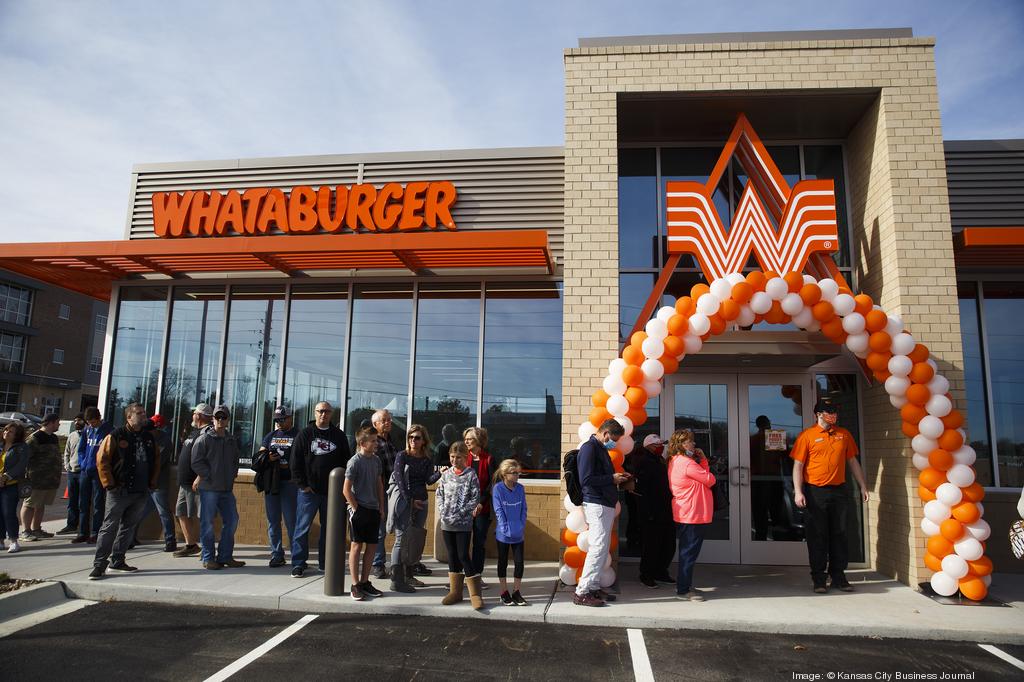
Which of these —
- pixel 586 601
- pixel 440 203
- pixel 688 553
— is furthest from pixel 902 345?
pixel 440 203

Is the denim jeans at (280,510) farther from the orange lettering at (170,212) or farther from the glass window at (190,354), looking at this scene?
the orange lettering at (170,212)

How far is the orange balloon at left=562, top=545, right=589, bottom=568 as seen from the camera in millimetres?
6637

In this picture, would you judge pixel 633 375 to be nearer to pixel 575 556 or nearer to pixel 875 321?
pixel 575 556

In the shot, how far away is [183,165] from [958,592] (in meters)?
11.6

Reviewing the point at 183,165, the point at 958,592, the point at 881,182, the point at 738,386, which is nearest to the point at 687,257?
the point at 738,386

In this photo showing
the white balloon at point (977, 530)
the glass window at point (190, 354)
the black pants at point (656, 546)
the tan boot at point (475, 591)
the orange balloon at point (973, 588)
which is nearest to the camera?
the tan boot at point (475, 591)

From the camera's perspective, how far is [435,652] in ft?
16.4

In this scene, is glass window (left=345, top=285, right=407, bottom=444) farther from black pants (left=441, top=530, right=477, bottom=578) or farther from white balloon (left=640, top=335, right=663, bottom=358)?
white balloon (left=640, top=335, right=663, bottom=358)

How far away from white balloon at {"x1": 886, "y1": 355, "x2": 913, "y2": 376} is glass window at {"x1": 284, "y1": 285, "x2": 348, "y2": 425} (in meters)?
7.05

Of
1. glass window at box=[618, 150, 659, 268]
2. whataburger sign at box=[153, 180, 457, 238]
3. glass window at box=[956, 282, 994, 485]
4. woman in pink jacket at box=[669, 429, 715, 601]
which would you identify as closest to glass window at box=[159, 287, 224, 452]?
whataburger sign at box=[153, 180, 457, 238]

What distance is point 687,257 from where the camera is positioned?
8883 mm

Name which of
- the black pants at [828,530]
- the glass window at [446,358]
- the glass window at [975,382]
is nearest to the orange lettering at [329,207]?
the glass window at [446,358]

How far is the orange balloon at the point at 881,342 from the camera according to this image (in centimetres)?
671

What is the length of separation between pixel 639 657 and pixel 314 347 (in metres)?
6.57
